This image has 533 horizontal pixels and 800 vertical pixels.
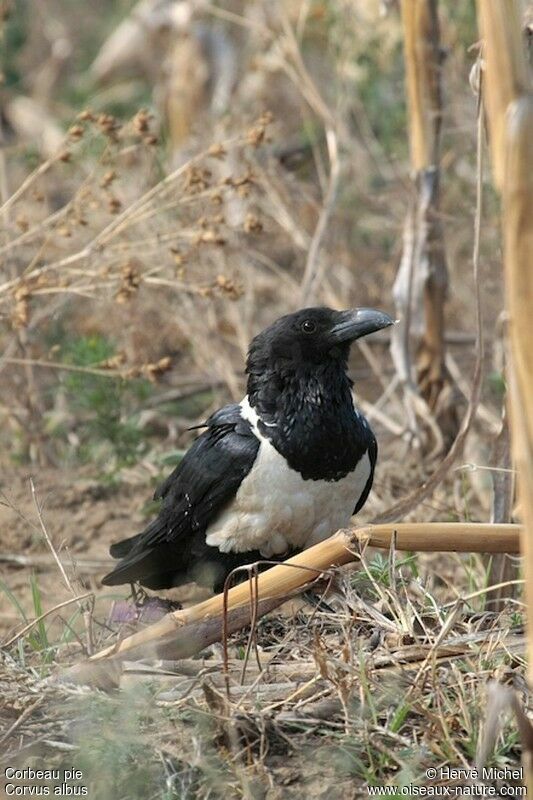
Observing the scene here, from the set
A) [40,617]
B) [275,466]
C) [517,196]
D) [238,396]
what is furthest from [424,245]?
[517,196]

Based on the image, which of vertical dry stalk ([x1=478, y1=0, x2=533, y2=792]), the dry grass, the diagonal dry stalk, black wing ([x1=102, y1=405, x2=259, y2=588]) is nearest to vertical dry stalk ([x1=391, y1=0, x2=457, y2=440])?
the dry grass

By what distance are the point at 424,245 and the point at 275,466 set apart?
5.24ft

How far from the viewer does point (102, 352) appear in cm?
501

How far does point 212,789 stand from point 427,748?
47cm

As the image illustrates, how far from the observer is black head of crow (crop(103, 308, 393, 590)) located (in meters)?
3.81

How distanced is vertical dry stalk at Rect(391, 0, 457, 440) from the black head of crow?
1095 millimetres

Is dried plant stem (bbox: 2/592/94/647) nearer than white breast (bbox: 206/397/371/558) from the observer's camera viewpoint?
Yes

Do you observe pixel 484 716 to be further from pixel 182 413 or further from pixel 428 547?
pixel 182 413

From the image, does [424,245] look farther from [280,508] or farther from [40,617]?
[40,617]

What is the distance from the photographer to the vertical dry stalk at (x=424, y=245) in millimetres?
4891

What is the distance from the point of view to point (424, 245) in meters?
5.06

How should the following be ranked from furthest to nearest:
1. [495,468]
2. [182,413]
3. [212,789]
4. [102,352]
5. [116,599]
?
[182,413] < [102,352] < [116,599] < [495,468] < [212,789]

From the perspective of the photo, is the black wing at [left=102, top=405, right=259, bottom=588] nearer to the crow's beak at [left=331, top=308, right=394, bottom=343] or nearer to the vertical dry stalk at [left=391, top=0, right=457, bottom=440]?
the crow's beak at [left=331, top=308, right=394, bottom=343]

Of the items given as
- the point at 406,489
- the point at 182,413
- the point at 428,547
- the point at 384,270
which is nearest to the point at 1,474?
the point at 182,413
